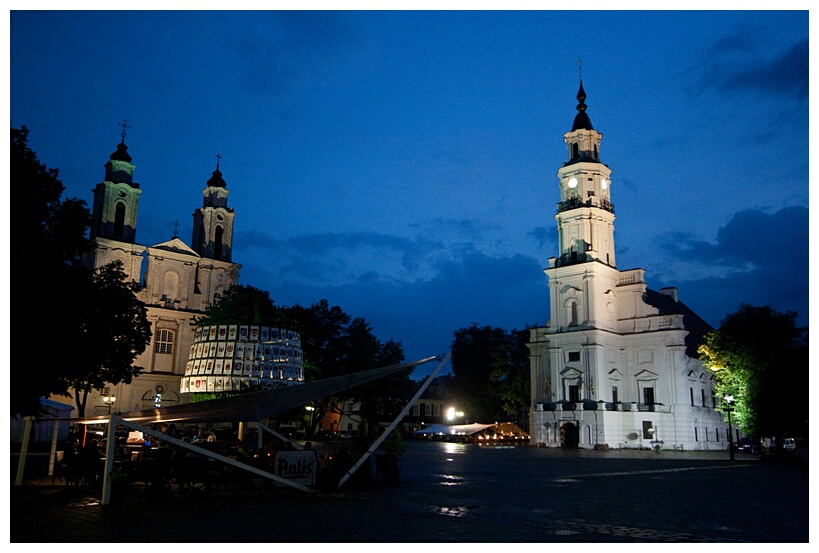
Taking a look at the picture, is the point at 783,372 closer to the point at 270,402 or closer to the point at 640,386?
the point at 640,386

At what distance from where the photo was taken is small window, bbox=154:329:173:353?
66812 millimetres

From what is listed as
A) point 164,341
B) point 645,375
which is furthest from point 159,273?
point 645,375

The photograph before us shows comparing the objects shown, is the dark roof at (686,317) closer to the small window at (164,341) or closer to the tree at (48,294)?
the small window at (164,341)

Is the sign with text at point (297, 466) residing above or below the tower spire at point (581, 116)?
below

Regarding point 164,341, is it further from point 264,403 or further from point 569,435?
point 264,403

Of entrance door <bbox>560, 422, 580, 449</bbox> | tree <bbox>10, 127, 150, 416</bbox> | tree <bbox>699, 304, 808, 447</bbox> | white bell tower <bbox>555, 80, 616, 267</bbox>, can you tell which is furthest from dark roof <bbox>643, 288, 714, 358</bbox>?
tree <bbox>10, 127, 150, 416</bbox>

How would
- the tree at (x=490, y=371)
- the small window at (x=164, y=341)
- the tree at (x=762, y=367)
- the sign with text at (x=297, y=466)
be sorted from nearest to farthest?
1. the sign with text at (x=297, y=466)
2. the tree at (x=762, y=367)
3. the small window at (x=164, y=341)
4. the tree at (x=490, y=371)

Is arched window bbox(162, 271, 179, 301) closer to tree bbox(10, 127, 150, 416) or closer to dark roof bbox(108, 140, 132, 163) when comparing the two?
dark roof bbox(108, 140, 132, 163)

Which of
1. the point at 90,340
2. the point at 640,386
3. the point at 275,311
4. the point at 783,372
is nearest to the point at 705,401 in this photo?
the point at 640,386

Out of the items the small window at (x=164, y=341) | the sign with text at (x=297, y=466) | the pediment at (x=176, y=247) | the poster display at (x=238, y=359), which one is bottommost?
the sign with text at (x=297, y=466)

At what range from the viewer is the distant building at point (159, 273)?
6406cm

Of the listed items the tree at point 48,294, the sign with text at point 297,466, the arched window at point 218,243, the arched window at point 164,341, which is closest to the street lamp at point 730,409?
the sign with text at point 297,466

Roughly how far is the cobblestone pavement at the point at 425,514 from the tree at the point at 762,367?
2051 centimetres

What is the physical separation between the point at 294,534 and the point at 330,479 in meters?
6.64
